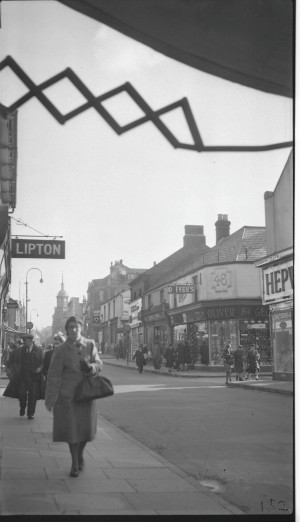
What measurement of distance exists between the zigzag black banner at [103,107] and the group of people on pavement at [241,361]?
1197 centimetres

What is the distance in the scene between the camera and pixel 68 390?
5.53 metres

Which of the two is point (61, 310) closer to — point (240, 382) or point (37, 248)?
point (37, 248)

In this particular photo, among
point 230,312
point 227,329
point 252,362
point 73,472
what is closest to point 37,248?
point 73,472

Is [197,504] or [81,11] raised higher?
[81,11]

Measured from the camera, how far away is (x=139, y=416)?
1096 cm

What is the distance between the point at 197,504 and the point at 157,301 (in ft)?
122

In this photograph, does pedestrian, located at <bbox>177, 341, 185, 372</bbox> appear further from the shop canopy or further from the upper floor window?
the shop canopy

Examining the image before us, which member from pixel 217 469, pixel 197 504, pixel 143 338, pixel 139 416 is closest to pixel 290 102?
pixel 197 504

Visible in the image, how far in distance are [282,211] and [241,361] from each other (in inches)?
489

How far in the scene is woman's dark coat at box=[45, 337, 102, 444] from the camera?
5.50 m

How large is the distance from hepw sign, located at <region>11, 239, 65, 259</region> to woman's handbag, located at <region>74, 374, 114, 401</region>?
4.85 ft

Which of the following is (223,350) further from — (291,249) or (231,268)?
(291,249)

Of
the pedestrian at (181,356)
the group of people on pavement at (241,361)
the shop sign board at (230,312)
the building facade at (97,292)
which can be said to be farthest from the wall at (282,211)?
the pedestrian at (181,356)

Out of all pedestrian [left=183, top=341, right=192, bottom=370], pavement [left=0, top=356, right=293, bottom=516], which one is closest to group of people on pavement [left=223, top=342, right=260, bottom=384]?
pedestrian [left=183, top=341, right=192, bottom=370]
